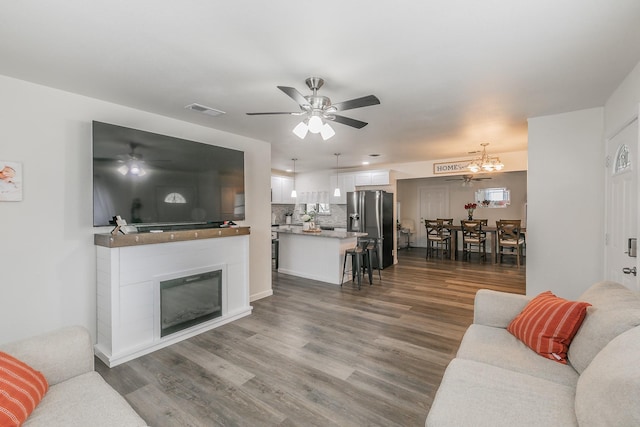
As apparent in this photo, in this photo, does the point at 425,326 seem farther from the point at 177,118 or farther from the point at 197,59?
the point at 177,118

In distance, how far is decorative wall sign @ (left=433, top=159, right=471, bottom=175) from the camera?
235 inches

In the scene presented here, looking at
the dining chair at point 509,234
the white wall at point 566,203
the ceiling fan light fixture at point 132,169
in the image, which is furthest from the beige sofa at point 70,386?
the dining chair at point 509,234

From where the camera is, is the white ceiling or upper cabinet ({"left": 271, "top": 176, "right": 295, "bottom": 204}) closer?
the white ceiling

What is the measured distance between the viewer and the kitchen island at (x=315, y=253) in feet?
17.4

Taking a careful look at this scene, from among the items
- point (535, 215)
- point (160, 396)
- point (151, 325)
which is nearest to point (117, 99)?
point (151, 325)

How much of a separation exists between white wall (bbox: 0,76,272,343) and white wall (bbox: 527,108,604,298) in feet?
15.4

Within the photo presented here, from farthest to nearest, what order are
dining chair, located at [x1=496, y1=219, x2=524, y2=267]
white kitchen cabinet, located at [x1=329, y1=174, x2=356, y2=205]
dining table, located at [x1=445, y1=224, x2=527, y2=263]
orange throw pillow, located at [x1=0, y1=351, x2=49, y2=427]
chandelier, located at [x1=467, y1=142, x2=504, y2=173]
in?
white kitchen cabinet, located at [x1=329, y1=174, x2=356, y2=205] → dining table, located at [x1=445, y1=224, x2=527, y2=263] → dining chair, located at [x1=496, y1=219, x2=524, y2=267] → chandelier, located at [x1=467, y1=142, x2=504, y2=173] → orange throw pillow, located at [x1=0, y1=351, x2=49, y2=427]

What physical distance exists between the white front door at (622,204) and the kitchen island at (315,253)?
11.1 feet

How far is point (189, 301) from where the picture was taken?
321 cm

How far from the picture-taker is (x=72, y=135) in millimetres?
2705

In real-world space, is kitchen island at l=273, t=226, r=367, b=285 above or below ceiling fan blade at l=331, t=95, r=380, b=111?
below

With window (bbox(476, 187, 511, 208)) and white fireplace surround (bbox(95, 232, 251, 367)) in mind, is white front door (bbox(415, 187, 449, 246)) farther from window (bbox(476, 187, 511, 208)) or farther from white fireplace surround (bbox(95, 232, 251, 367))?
white fireplace surround (bbox(95, 232, 251, 367))

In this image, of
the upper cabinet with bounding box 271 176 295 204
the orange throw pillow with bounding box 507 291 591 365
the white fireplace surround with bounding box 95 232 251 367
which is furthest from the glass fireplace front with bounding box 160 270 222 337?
the upper cabinet with bounding box 271 176 295 204

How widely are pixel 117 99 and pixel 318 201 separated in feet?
18.7
